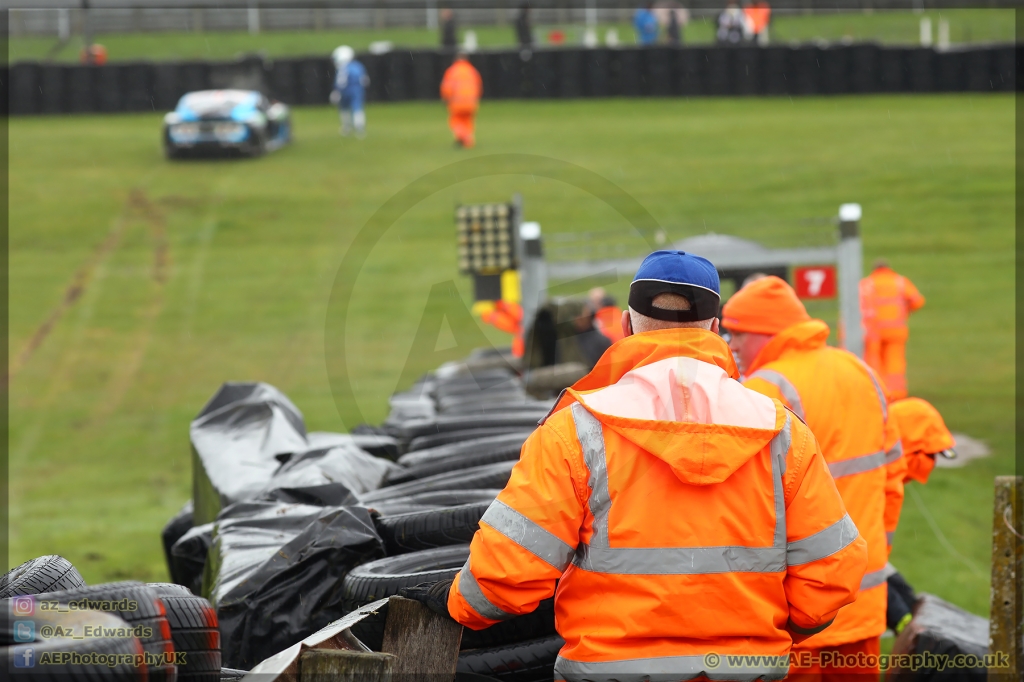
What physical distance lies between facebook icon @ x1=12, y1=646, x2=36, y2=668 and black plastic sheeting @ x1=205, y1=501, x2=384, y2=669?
141 centimetres

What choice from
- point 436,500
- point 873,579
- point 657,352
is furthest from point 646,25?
point 657,352

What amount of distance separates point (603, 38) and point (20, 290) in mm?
23391

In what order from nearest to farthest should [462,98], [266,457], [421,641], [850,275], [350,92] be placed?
[421,641] → [266,457] → [850,275] → [462,98] → [350,92]

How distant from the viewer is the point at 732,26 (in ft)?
100

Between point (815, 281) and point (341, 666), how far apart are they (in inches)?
328

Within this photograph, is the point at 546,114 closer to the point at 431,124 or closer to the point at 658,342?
the point at 431,124

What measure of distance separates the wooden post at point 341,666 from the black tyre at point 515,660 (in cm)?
86

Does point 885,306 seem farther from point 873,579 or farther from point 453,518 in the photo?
point 453,518

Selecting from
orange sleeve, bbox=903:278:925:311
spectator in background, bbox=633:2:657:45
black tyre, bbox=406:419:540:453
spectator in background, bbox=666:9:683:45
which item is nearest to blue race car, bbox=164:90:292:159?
spectator in background, bbox=666:9:683:45

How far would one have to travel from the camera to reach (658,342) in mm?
A: 2650

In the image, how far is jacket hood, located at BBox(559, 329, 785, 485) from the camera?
2.46m

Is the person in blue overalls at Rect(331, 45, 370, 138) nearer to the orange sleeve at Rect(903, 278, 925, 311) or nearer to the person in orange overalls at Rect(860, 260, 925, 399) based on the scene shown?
the person in orange overalls at Rect(860, 260, 925, 399)

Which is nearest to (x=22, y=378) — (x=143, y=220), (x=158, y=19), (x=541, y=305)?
(x=143, y=220)

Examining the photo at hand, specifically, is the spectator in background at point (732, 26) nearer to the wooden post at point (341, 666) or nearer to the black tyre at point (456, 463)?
the black tyre at point (456, 463)
